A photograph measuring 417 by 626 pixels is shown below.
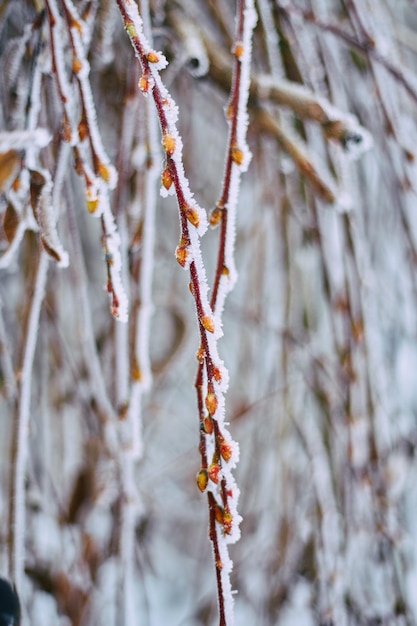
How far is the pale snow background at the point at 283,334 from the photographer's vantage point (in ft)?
2.18

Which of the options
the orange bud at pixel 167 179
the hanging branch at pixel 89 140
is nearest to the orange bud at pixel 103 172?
the hanging branch at pixel 89 140

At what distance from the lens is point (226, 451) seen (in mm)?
331

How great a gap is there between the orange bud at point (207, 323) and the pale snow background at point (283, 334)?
8.5 inches

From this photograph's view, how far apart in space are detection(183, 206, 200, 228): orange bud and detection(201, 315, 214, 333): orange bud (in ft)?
0.17

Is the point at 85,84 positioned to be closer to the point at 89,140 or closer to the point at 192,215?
the point at 89,140

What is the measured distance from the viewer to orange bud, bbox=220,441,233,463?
33 cm

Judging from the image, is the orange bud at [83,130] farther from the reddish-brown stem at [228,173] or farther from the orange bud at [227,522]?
the orange bud at [227,522]

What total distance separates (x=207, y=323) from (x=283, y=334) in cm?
50

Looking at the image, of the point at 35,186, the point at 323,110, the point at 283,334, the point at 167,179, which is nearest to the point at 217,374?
the point at 167,179

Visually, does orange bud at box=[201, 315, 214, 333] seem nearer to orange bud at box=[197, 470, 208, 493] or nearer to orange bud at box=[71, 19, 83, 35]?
orange bud at box=[197, 470, 208, 493]

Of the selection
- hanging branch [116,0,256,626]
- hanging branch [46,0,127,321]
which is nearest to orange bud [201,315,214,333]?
hanging branch [116,0,256,626]

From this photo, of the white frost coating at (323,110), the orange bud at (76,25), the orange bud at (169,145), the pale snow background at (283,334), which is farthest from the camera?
the pale snow background at (283,334)

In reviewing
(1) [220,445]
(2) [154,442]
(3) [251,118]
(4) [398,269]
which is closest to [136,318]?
(1) [220,445]

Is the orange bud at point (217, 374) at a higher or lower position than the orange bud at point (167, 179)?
lower
